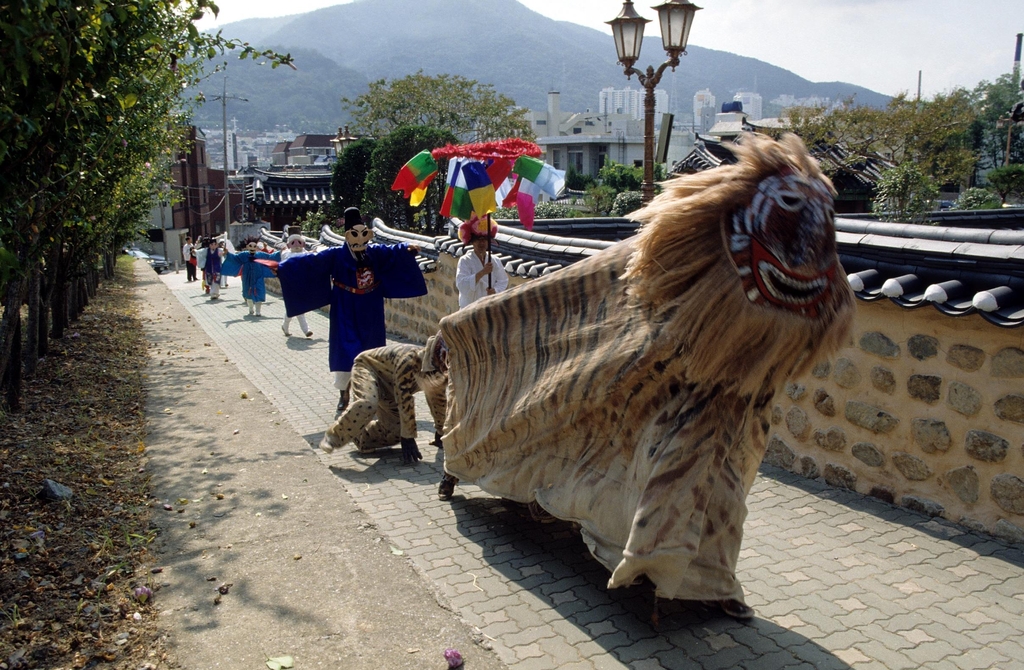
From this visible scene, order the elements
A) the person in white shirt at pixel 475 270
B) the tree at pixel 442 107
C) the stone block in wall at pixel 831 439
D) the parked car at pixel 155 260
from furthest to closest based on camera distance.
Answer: the parked car at pixel 155 260
the tree at pixel 442 107
the person in white shirt at pixel 475 270
the stone block in wall at pixel 831 439

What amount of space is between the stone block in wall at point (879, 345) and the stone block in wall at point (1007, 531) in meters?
1.11

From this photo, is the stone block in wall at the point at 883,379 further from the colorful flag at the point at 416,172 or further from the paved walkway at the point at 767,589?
the colorful flag at the point at 416,172

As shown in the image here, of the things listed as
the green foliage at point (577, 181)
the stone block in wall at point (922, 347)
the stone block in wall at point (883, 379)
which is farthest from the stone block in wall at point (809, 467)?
the green foliage at point (577, 181)

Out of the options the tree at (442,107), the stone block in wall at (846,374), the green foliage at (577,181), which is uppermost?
the tree at (442,107)

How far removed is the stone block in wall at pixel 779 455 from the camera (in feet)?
19.3

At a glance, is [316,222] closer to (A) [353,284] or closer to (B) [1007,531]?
(A) [353,284]

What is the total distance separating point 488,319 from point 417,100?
30426 mm

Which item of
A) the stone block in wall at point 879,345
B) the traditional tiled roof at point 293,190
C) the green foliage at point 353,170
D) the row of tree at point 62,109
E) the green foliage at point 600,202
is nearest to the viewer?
the row of tree at point 62,109

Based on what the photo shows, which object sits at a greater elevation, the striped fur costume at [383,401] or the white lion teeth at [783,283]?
the white lion teeth at [783,283]

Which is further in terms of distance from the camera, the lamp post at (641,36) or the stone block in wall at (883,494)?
the lamp post at (641,36)

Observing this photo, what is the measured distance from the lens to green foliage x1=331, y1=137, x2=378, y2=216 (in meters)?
23.1

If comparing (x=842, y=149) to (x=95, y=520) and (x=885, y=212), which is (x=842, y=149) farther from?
(x=95, y=520)

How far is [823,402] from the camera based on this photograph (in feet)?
18.2

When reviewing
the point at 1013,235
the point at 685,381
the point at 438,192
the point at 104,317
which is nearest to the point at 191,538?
the point at 685,381
